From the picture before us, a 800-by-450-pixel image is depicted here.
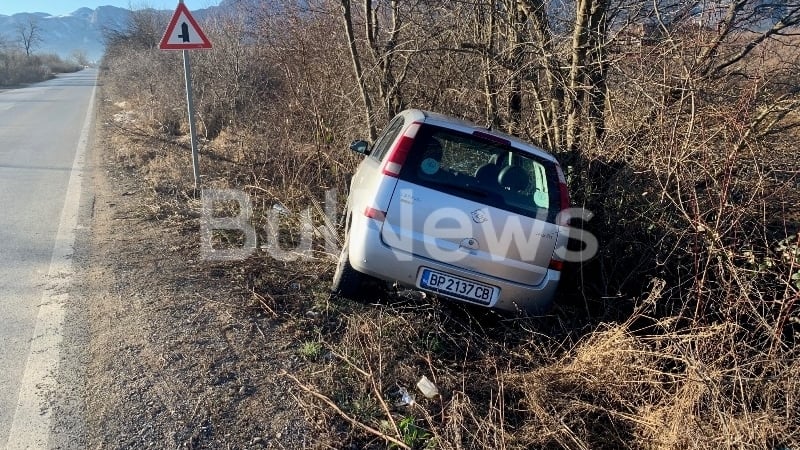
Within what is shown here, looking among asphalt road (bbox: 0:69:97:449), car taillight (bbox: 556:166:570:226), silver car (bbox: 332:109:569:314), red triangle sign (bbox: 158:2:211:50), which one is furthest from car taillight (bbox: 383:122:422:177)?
red triangle sign (bbox: 158:2:211:50)

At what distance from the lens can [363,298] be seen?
4.22 meters

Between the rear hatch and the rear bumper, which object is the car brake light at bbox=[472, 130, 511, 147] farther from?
the rear bumper

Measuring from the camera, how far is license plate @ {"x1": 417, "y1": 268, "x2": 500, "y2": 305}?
376cm

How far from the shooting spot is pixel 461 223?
12.1 ft

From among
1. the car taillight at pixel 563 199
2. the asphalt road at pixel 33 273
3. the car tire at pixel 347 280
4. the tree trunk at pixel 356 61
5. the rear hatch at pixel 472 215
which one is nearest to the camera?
the asphalt road at pixel 33 273

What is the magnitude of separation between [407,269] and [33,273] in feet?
11.5

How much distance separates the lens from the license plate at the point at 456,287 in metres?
3.76

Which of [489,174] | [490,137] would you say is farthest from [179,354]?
[490,137]

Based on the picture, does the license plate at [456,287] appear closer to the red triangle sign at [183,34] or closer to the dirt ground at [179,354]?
the dirt ground at [179,354]

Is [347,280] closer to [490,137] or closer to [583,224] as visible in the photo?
[490,137]

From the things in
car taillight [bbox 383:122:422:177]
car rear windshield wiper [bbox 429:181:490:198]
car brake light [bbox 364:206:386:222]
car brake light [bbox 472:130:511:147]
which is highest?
car brake light [bbox 472:130:511:147]

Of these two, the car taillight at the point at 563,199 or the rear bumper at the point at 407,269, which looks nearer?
the rear bumper at the point at 407,269

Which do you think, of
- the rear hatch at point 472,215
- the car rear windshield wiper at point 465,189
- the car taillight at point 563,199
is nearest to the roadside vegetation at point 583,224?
the rear hatch at point 472,215

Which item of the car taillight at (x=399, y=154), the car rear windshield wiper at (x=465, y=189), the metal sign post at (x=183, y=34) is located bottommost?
the car rear windshield wiper at (x=465, y=189)
